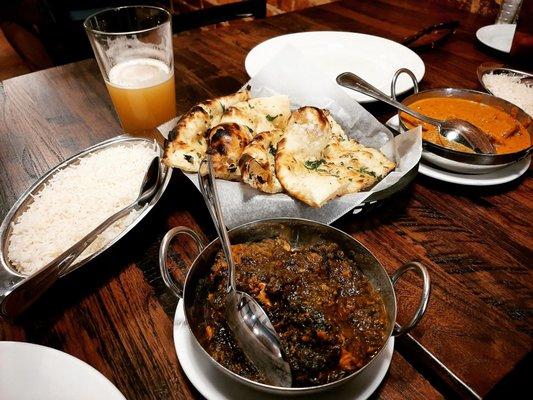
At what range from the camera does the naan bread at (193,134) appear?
1.20 metres

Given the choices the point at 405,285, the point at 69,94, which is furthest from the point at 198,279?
the point at 69,94

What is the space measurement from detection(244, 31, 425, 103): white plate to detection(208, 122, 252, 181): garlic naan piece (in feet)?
2.22

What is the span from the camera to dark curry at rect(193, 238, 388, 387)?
0.77 meters

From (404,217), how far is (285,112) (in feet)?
1.94

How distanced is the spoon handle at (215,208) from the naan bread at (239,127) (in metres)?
0.22

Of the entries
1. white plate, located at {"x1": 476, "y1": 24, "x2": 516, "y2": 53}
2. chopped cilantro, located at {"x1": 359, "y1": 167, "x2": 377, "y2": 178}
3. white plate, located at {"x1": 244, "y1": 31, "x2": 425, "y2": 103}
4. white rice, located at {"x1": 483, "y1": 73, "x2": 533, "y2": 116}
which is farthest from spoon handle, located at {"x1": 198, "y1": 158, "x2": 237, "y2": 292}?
white plate, located at {"x1": 476, "y1": 24, "x2": 516, "y2": 53}

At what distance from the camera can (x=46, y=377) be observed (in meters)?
0.74

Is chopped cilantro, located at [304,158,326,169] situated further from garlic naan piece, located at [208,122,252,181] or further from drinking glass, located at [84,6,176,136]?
drinking glass, located at [84,6,176,136]

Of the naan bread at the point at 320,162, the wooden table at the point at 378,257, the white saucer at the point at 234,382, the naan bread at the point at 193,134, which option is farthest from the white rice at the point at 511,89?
the white saucer at the point at 234,382

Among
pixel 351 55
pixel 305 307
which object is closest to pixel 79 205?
pixel 305 307

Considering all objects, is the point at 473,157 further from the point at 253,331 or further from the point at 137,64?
the point at 137,64

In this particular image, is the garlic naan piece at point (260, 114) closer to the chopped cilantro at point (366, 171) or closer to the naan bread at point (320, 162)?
the naan bread at point (320, 162)

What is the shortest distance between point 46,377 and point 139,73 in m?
1.22

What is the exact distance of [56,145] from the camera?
156cm
